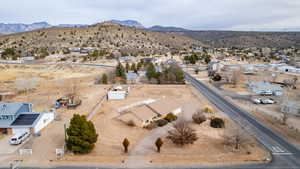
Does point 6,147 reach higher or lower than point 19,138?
lower

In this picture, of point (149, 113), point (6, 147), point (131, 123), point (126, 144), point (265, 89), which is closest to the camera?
point (126, 144)

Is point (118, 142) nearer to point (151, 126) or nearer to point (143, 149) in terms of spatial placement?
point (143, 149)

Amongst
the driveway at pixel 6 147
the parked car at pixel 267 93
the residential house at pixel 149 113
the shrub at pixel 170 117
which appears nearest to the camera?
the driveway at pixel 6 147

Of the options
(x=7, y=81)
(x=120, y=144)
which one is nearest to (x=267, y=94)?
(x=120, y=144)

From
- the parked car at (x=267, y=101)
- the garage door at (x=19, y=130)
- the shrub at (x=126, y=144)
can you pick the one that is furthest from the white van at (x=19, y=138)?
the parked car at (x=267, y=101)

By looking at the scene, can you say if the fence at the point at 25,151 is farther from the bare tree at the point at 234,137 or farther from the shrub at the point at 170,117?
the bare tree at the point at 234,137

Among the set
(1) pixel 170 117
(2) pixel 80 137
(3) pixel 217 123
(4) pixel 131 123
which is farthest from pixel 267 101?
(2) pixel 80 137

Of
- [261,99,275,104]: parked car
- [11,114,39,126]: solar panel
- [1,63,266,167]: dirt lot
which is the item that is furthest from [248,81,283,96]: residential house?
[11,114,39,126]: solar panel
